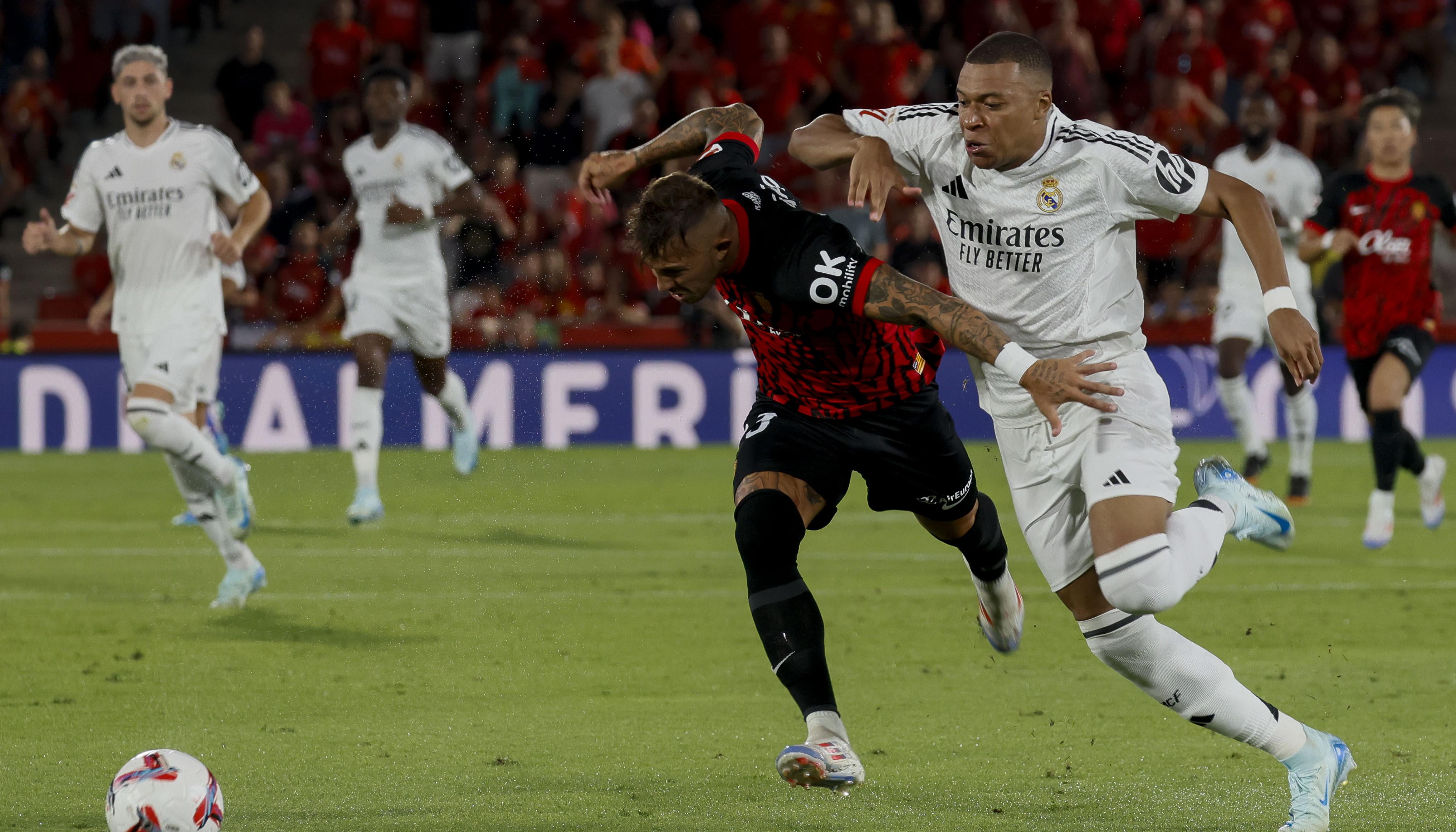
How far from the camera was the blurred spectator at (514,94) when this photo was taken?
16.8 m

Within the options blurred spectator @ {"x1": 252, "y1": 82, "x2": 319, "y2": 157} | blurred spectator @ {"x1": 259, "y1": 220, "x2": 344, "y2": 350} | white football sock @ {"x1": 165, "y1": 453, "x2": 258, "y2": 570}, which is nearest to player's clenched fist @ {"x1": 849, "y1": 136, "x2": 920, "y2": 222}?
white football sock @ {"x1": 165, "y1": 453, "x2": 258, "y2": 570}

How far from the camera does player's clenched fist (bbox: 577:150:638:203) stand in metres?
5.21

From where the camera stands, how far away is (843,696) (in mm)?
6016

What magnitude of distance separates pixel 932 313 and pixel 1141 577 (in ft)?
2.74

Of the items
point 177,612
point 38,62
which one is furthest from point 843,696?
point 38,62

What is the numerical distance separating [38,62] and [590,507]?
400 inches

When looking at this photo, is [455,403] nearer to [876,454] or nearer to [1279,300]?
[876,454]

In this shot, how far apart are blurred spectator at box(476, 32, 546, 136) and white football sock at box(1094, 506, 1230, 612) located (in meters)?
13.1

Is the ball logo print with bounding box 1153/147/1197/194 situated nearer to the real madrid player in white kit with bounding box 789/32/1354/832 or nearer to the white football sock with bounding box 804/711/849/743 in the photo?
A: the real madrid player in white kit with bounding box 789/32/1354/832

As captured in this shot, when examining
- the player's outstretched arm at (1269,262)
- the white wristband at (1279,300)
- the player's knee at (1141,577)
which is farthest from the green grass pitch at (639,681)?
the white wristband at (1279,300)

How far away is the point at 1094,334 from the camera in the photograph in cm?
466

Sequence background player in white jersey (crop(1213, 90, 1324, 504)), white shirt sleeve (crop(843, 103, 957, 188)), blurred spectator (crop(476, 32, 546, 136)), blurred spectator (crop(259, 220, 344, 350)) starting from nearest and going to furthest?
white shirt sleeve (crop(843, 103, 957, 188)), background player in white jersey (crop(1213, 90, 1324, 504)), blurred spectator (crop(259, 220, 344, 350)), blurred spectator (crop(476, 32, 546, 136))

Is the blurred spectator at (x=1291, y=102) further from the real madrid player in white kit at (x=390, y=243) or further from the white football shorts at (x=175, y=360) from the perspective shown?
the white football shorts at (x=175, y=360)

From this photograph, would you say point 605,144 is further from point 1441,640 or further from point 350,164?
point 1441,640
